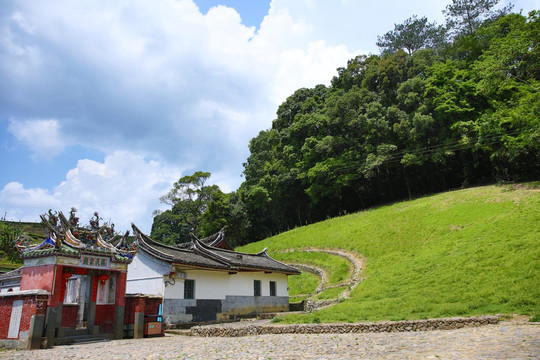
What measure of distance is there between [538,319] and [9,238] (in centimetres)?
5121

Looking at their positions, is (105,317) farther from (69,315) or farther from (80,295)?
(80,295)

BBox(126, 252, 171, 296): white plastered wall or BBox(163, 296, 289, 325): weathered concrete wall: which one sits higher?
BBox(126, 252, 171, 296): white plastered wall

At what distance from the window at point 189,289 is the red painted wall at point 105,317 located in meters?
3.98

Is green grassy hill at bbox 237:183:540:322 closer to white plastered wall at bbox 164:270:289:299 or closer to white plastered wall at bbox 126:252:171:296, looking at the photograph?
white plastered wall at bbox 164:270:289:299

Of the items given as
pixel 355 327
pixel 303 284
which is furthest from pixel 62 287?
pixel 303 284

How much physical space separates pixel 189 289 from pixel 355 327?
9.43 metres

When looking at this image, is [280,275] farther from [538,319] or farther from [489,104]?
[489,104]

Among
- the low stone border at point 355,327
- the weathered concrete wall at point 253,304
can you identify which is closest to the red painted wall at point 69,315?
the low stone border at point 355,327

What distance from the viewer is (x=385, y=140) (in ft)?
139

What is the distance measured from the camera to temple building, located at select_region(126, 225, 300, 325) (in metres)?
17.1

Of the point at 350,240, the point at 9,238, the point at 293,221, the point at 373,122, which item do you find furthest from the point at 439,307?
the point at 9,238

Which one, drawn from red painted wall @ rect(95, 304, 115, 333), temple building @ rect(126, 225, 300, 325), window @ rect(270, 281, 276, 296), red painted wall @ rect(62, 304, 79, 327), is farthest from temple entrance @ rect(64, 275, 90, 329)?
window @ rect(270, 281, 276, 296)

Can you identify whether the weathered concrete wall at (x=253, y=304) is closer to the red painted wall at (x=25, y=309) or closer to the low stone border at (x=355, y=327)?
the low stone border at (x=355, y=327)

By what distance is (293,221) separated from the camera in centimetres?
5506
